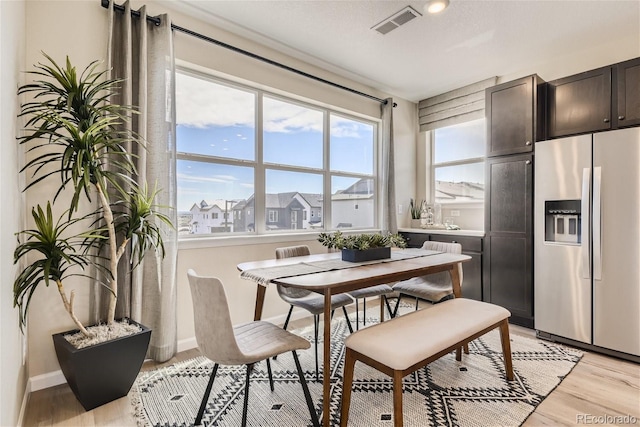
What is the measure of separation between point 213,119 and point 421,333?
2449 mm

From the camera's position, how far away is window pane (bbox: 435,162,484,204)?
164 inches

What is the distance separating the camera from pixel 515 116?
3.33 m

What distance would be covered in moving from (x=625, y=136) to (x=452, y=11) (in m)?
1.62

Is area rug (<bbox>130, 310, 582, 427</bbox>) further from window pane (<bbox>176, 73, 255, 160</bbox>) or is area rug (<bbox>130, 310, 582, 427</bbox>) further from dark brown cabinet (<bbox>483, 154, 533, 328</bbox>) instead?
window pane (<bbox>176, 73, 255, 160</bbox>)

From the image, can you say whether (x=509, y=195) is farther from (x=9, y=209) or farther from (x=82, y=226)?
(x=9, y=209)

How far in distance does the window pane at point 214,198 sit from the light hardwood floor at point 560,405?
1307 mm

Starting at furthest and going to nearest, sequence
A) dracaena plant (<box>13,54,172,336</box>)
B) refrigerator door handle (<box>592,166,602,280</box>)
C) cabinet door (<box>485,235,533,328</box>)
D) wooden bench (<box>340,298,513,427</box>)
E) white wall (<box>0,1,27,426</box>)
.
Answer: cabinet door (<box>485,235,533,328</box>) < refrigerator door handle (<box>592,166,602,280</box>) < dracaena plant (<box>13,54,172,336</box>) < wooden bench (<box>340,298,513,427</box>) < white wall (<box>0,1,27,426</box>)

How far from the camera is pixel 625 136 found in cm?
250

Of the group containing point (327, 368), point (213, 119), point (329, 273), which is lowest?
point (327, 368)

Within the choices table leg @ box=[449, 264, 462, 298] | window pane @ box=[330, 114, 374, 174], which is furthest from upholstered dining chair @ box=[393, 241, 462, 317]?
window pane @ box=[330, 114, 374, 174]

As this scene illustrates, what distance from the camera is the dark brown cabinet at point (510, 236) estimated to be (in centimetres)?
321

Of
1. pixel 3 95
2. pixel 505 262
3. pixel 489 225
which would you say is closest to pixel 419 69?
pixel 489 225

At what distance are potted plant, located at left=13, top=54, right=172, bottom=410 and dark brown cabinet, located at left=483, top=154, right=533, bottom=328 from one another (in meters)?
3.17

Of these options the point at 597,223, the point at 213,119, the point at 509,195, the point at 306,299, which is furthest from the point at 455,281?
the point at 213,119
